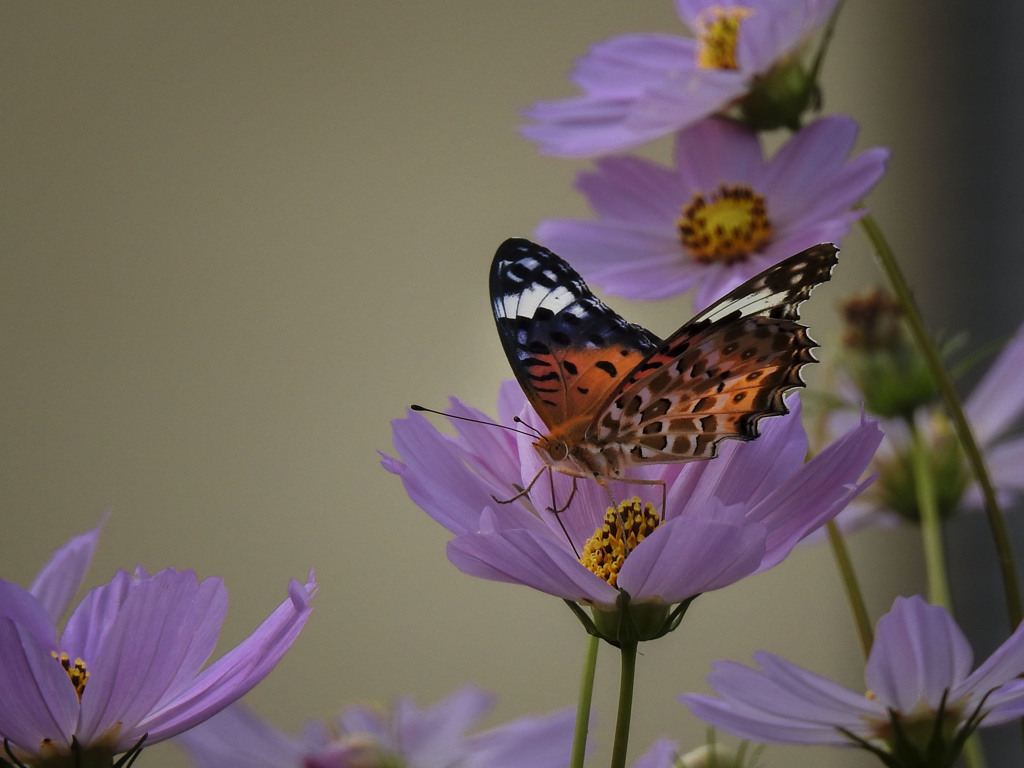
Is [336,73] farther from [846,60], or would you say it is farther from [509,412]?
[509,412]

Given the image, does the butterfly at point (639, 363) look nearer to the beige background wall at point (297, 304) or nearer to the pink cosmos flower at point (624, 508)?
the pink cosmos flower at point (624, 508)

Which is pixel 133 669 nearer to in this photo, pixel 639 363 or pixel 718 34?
pixel 639 363

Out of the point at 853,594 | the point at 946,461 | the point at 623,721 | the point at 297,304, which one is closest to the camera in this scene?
the point at 623,721

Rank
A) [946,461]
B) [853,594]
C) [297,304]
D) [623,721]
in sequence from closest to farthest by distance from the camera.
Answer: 1. [623,721]
2. [853,594]
3. [946,461]
4. [297,304]

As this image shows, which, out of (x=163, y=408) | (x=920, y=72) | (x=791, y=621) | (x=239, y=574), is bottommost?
(x=791, y=621)

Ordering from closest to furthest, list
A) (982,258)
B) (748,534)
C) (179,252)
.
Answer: (748,534) → (982,258) → (179,252)

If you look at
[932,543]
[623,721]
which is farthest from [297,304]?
[623,721]

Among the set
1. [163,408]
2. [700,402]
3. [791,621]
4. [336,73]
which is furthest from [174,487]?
[700,402]

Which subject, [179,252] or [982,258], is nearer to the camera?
[982,258]

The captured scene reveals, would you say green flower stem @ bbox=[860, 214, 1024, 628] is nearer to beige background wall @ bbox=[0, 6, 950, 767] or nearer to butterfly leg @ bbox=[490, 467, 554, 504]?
butterfly leg @ bbox=[490, 467, 554, 504]
